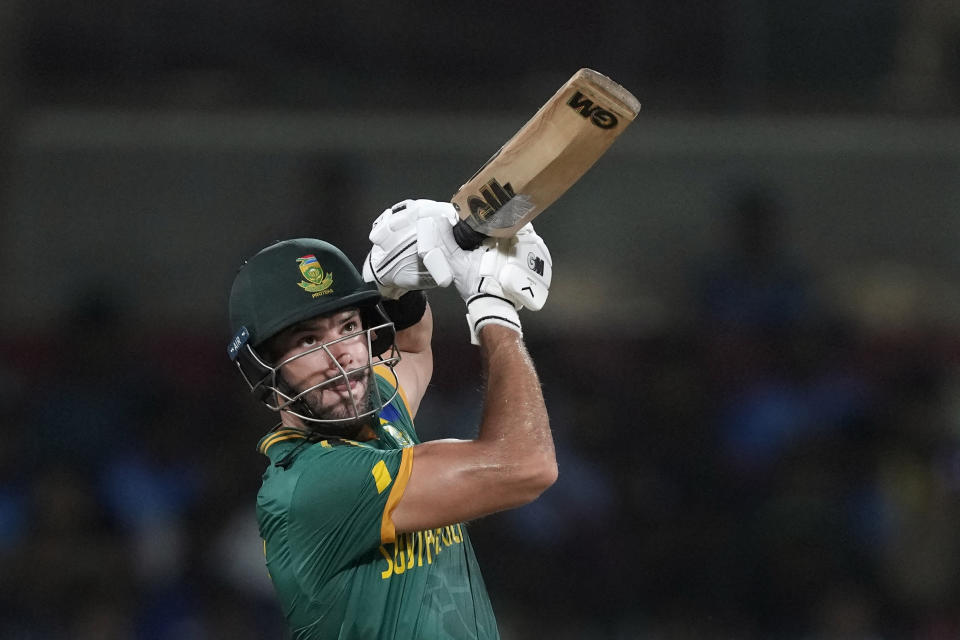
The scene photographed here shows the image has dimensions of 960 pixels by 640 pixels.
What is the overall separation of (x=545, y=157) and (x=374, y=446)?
0.81m

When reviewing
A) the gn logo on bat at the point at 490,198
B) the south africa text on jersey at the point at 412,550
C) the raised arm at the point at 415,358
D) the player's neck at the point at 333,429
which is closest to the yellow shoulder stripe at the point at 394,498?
the south africa text on jersey at the point at 412,550

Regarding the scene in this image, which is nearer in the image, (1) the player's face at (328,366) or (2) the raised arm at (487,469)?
(2) the raised arm at (487,469)

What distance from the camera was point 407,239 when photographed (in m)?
3.11

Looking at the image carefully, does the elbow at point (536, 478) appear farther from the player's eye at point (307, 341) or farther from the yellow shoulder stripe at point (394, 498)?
the player's eye at point (307, 341)

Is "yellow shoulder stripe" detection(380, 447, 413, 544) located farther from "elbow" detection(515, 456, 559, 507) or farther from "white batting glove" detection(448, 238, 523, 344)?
"white batting glove" detection(448, 238, 523, 344)

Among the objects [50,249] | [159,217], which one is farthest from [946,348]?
[50,249]

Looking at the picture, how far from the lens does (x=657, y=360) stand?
24.4ft

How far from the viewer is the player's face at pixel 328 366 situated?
9.48ft

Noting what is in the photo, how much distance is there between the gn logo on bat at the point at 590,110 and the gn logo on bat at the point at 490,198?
238mm

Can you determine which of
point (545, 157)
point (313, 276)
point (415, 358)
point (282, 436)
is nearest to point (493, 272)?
point (545, 157)

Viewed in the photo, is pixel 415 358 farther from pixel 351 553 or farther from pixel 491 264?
pixel 351 553

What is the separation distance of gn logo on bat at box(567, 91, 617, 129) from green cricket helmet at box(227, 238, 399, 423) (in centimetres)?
65

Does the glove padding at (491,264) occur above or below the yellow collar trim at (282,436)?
above

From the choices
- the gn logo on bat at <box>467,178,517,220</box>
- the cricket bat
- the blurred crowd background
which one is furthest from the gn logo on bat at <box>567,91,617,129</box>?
the blurred crowd background
